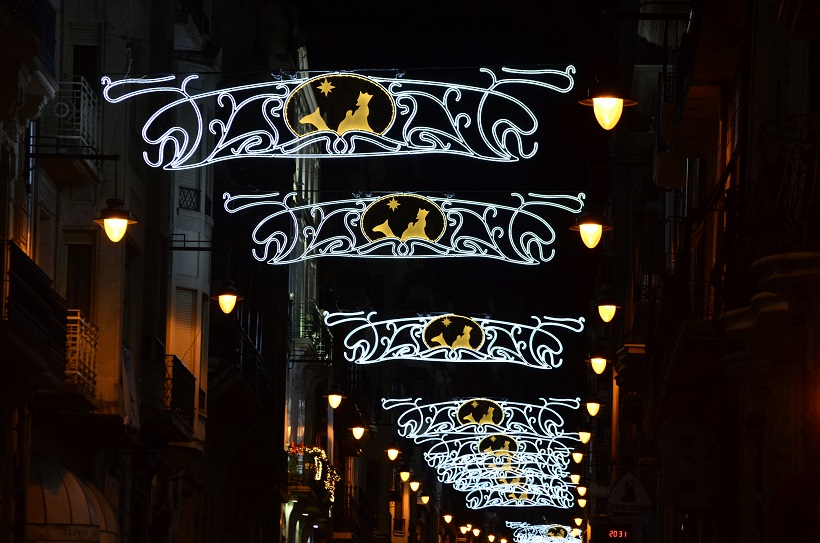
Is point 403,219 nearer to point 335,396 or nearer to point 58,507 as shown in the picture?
point 58,507

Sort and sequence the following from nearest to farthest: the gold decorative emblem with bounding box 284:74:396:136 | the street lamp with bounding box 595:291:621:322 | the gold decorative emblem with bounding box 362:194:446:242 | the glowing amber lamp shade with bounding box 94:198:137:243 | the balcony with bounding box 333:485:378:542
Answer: the gold decorative emblem with bounding box 284:74:396:136 < the glowing amber lamp shade with bounding box 94:198:137:243 < the gold decorative emblem with bounding box 362:194:446:242 < the street lamp with bounding box 595:291:621:322 < the balcony with bounding box 333:485:378:542

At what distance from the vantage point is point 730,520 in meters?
23.0

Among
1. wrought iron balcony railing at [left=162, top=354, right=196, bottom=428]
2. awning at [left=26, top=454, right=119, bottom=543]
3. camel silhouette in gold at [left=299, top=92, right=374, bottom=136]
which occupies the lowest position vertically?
awning at [left=26, top=454, right=119, bottom=543]

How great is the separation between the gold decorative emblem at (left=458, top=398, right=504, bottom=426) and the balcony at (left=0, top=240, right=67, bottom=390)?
63.0 feet

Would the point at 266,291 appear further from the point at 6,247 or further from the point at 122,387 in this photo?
the point at 6,247

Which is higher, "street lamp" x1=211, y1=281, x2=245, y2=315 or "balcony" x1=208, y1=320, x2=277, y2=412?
"balcony" x1=208, y1=320, x2=277, y2=412

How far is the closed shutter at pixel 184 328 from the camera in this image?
35.0 metres

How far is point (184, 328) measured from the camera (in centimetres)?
3516

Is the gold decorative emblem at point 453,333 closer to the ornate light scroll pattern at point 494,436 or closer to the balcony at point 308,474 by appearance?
the ornate light scroll pattern at point 494,436

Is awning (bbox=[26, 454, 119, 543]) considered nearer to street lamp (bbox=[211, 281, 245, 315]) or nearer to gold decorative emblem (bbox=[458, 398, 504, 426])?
street lamp (bbox=[211, 281, 245, 315])

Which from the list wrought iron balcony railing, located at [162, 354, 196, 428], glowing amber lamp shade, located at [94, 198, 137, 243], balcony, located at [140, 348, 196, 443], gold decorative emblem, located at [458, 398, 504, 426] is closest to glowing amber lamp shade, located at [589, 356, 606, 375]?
gold decorative emblem, located at [458, 398, 504, 426]

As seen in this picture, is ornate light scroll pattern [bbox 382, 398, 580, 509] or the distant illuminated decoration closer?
the distant illuminated decoration

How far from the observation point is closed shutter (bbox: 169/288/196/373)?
35.0m

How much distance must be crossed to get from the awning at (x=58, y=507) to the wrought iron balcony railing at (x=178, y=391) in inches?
197
